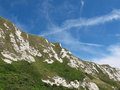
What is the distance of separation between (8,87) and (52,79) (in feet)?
194

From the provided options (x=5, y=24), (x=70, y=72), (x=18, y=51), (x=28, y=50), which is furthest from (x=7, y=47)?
(x=70, y=72)

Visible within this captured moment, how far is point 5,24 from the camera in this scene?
532 ft

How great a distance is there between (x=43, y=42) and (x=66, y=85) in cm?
8641

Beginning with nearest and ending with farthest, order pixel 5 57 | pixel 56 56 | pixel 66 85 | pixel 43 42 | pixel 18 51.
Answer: pixel 5 57, pixel 66 85, pixel 18 51, pixel 56 56, pixel 43 42

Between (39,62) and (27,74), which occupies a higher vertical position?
(39,62)

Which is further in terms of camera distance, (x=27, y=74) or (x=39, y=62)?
(x=39, y=62)

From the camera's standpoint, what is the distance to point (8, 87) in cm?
Result: 7081

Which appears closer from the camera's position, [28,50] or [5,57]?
[5,57]

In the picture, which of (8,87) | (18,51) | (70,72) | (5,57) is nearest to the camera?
(8,87)

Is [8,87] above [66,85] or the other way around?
the other way around

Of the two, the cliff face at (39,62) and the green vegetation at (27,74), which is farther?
the cliff face at (39,62)

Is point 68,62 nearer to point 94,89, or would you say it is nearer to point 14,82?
point 94,89

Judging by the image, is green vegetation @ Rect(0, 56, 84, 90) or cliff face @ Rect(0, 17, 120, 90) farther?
cliff face @ Rect(0, 17, 120, 90)

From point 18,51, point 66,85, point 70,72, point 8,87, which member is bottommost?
point 8,87
